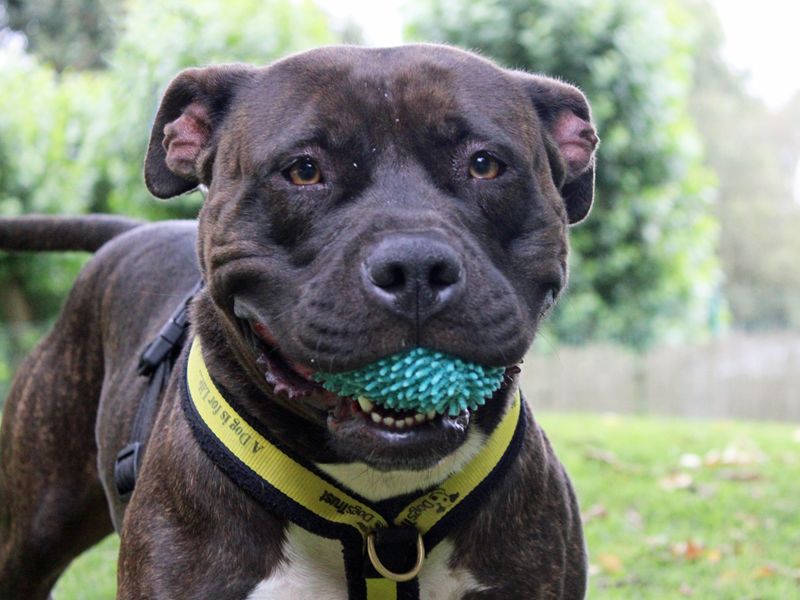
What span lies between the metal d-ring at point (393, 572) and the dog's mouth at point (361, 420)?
0.30 metres

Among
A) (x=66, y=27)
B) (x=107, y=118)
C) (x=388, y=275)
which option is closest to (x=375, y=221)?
(x=388, y=275)

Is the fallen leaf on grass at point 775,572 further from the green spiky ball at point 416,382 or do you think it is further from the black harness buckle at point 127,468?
the green spiky ball at point 416,382

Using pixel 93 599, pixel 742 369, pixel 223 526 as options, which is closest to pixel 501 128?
pixel 223 526

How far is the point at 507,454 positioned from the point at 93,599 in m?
3.15

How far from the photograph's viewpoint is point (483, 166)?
2.74 meters

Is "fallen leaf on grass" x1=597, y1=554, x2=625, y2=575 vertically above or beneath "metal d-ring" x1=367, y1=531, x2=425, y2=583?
beneath

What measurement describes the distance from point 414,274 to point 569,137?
1.03 metres

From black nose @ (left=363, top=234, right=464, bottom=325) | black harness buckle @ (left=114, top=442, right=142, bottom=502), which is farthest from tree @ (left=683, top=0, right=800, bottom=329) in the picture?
black nose @ (left=363, top=234, right=464, bottom=325)

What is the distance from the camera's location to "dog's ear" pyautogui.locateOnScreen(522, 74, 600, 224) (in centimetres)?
309

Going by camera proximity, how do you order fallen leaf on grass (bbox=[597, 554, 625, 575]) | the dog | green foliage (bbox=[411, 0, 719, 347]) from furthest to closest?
green foliage (bbox=[411, 0, 719, 347]), fallen leaf on grass (bbox=[597, 554, 625, 575]), the dog

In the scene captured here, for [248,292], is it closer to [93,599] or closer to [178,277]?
[178,277]

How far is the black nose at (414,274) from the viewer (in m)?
2.34

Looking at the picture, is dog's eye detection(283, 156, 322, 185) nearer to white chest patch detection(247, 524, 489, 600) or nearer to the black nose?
the black nose

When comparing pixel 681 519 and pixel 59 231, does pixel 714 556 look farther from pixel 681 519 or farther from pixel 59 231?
pixel 59 231
